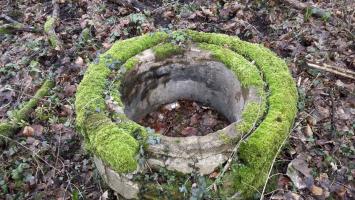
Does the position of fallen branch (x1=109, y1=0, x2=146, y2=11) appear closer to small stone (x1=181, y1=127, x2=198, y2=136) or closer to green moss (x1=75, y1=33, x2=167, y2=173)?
green moss (x1=75, y1=33, x2=167, y2=173)

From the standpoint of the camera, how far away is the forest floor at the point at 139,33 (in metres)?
4.23

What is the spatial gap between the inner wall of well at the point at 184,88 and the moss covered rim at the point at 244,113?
18 cm

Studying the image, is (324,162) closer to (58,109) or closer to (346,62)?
(346,62)

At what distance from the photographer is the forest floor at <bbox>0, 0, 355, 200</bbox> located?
4227 mm

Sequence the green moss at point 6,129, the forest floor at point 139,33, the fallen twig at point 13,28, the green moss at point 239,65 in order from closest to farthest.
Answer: the green moss at point 239,65 → the forest floor at point 139,33 → the green moss at point 6,129 → the fallen twig at point 13,28

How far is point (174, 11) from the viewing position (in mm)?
6516

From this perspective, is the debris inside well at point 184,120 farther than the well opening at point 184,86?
Yes

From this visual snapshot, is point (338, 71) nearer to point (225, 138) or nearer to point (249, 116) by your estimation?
point (249, 116)

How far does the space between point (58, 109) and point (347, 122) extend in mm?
3772

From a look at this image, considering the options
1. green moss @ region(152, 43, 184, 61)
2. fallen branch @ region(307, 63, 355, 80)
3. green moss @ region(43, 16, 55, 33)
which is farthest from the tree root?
fallen branch @ region(307, 63, 355, 80)

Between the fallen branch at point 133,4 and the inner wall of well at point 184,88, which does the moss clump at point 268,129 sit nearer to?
the inner wall of well at point 184,88

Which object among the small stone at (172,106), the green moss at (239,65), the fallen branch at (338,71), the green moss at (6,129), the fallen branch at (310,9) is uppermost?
the green moss at (239,65)

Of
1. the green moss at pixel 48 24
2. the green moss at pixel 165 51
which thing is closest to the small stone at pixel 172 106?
the green moss at pixel 165 51

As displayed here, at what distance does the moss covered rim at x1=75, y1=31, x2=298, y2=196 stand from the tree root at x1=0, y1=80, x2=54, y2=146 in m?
1.31
